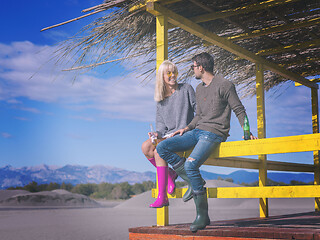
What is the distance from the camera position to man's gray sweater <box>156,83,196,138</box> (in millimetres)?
4273

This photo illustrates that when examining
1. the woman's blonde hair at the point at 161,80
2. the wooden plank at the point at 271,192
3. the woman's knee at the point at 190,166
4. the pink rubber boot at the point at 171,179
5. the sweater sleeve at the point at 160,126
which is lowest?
the wooden plank at the point at 271,192

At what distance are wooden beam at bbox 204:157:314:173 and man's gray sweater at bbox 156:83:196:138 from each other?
1.65ft

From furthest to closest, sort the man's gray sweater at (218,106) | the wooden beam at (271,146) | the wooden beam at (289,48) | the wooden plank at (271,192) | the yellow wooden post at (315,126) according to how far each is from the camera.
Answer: the yellow wooden post at (315,126) → the wooden beam at (289,48) → the man's gray sweater at (218,106) → the wooden plank at (271,192) → the wooden beam at (271,146)

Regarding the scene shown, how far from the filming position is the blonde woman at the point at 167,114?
4.22m

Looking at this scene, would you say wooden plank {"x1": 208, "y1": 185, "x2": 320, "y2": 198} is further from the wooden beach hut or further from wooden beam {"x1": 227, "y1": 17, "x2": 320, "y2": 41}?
wooden beam {"x1": 227, "y1": 17, "x2": 320, "y2": 41}

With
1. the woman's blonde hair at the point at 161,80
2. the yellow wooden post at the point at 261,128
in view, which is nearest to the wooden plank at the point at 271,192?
the woman's blonde hair at the point at 161,80

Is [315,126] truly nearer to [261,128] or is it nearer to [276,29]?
[261,128]

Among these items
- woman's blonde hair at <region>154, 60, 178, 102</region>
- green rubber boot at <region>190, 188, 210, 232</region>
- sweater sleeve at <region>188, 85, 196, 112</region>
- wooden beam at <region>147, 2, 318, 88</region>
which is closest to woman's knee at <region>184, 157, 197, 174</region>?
green rubber boot at <region>190, 188, 210, 232</region>

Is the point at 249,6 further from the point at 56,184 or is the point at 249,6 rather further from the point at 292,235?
the point at 56,184

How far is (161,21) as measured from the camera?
483cm

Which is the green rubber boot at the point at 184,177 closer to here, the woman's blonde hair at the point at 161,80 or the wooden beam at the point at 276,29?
the woman's blonde hair at the point at 161,80

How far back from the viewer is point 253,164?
6289 millimetres

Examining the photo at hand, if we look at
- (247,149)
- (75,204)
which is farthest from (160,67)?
(75,204)

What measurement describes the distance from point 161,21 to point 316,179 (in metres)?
5.14
